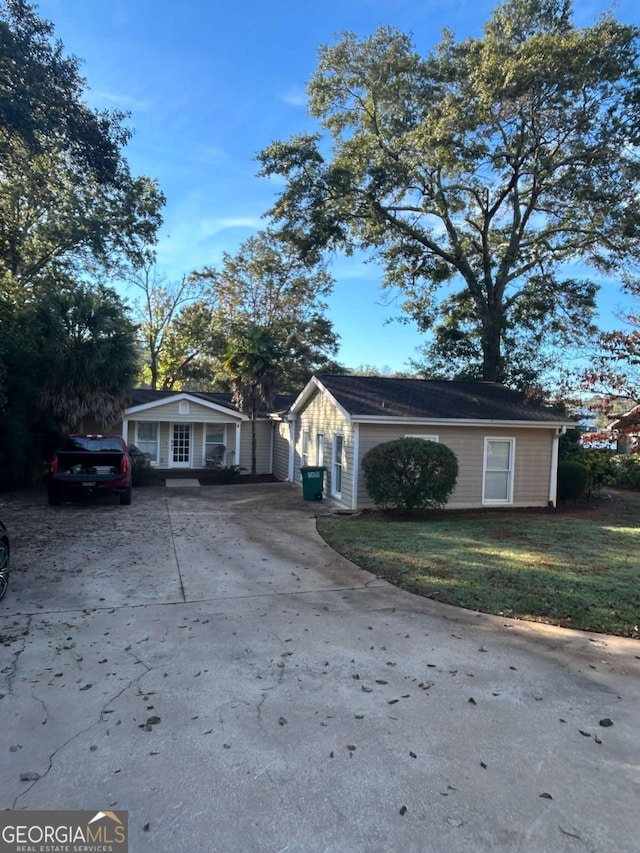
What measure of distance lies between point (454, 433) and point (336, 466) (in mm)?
3419

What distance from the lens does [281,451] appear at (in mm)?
20516

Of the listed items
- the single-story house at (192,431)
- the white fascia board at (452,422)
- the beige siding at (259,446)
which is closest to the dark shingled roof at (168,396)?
the single-story house at (192,431)

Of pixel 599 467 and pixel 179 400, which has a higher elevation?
pixel 179 400

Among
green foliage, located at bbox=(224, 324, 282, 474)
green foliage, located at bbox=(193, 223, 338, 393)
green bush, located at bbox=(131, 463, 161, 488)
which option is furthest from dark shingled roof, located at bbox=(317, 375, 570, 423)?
green foliage, located at bbox=(193, 223, 338, 393)

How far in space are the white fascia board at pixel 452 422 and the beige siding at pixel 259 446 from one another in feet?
31.2

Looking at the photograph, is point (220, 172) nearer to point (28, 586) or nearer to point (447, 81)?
point (447, 81)

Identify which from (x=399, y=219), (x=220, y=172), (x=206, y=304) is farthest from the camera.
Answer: (x=206, y=304)

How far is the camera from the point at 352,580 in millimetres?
6836

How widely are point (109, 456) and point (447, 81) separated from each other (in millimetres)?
20472

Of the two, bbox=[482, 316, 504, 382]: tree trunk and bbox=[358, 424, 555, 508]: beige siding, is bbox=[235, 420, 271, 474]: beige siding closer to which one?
bbox=[358, 424, 555, 508]: beige siding

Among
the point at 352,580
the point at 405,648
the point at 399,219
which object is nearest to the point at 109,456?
the point at 352,580

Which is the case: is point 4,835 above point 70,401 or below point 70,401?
below

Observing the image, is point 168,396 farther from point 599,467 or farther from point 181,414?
point 599,467

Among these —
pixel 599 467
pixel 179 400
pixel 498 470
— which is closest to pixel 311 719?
pixel 498 470
